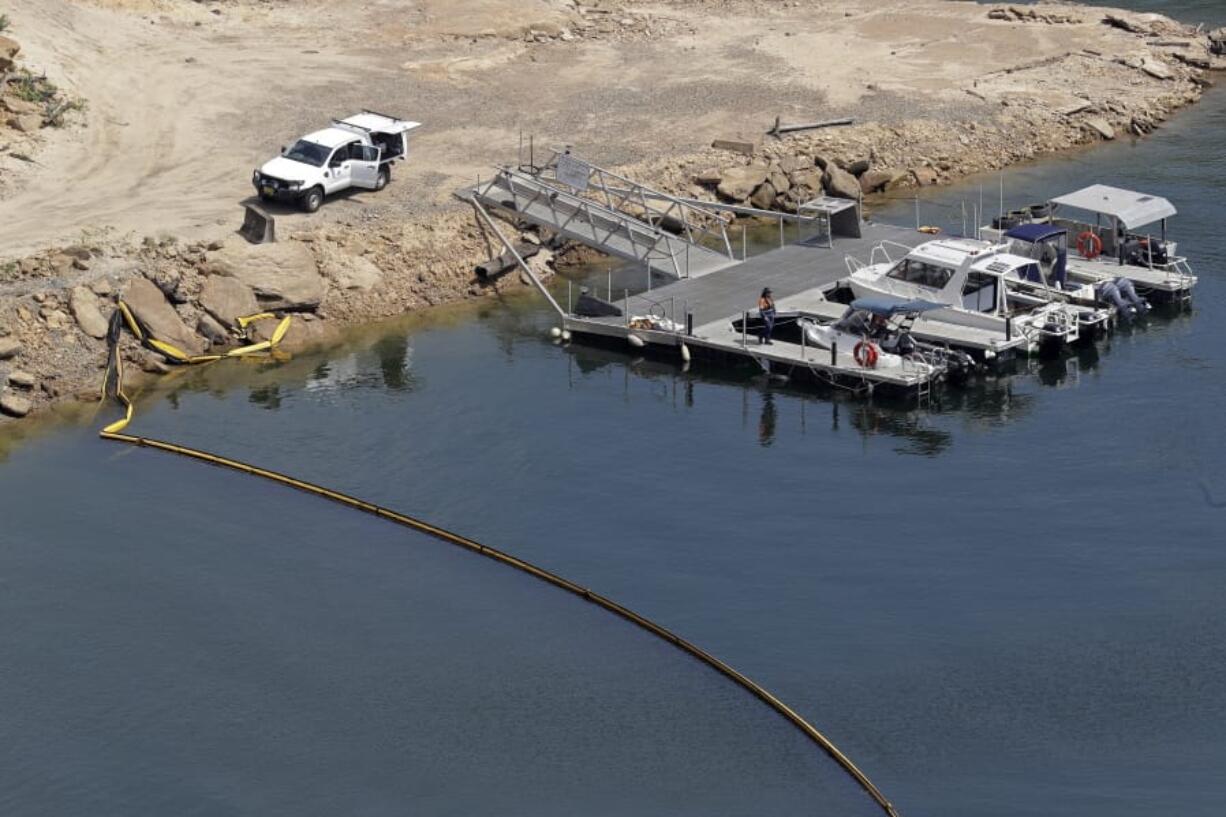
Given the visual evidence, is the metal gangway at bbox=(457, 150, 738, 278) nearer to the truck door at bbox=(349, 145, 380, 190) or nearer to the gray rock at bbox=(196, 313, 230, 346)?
the truck door at bbox=(349, 145, 380, 190)

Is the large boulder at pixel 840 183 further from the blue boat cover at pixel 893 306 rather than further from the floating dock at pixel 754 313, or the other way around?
the blue boat cover at pixel 893 306

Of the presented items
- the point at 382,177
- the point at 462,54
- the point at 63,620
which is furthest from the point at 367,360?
the point at 462,54

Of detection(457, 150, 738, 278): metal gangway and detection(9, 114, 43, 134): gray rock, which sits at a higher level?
detection(9, 114, 43, 134): gray rock

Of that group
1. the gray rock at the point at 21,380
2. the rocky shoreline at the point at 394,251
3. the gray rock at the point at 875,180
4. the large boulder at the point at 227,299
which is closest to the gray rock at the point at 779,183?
the rocky shoreline at the point at 394,251

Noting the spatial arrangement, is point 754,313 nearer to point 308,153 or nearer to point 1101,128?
point 308,153

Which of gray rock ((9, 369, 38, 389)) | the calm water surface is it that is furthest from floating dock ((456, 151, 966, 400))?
gray rock ((9, 369, 38, 389))

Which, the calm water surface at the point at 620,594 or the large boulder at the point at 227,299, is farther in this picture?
the large boulder at the point at 227,299
